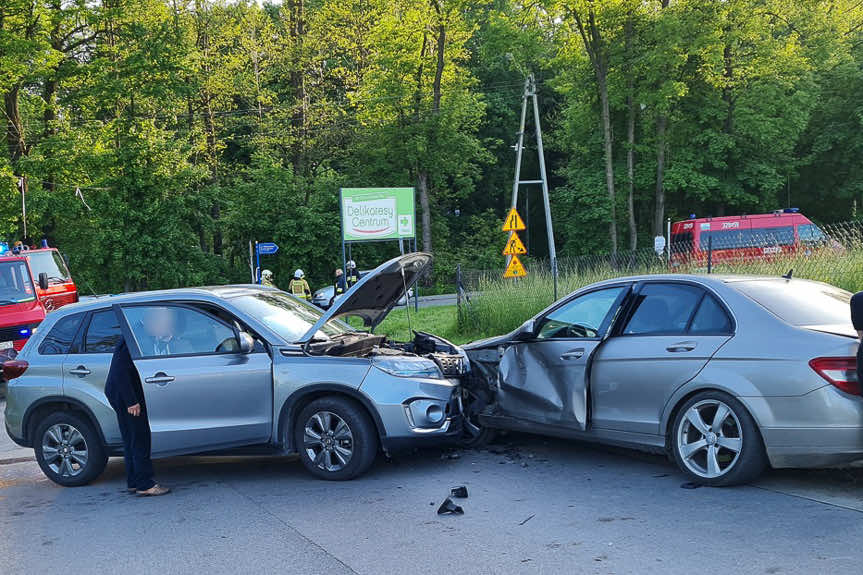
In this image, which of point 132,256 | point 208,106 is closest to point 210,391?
point 132,256

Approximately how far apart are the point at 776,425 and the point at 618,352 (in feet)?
4.42

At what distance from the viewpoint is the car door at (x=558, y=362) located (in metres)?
6.67

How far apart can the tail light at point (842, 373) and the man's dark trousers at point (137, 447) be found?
202 inches

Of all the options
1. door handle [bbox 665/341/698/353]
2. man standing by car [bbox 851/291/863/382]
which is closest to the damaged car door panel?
door handle [bbox 665/341/698/353]

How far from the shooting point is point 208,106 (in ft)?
136

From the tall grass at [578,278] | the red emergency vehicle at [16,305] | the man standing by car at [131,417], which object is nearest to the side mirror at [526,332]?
the man standing by car at [131,417]

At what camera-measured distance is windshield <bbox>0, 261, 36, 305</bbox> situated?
14547 millimetres

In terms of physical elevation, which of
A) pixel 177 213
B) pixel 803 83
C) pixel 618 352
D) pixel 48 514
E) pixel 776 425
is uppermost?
pixel 803 83

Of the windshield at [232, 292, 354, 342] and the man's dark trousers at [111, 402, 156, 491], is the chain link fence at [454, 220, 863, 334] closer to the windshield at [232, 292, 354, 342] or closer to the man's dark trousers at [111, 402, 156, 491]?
the windshield at [232, 292, 354, 342]

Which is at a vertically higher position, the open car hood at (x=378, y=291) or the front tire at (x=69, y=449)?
the open car hood at (x=378, y=291)

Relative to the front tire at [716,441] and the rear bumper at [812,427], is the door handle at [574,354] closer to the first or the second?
the front tire at [716,441]

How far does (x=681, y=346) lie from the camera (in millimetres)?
6055

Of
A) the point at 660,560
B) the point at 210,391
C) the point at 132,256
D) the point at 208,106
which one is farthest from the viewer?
the point at 208,106

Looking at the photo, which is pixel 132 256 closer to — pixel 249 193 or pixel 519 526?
pixel 249 193
